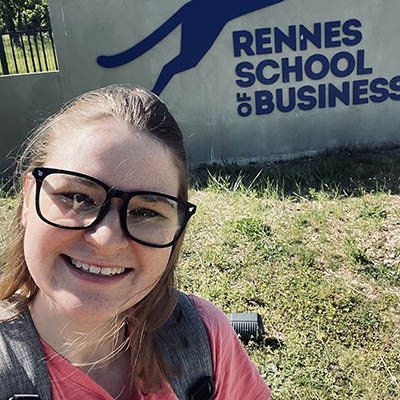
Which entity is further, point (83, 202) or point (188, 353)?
point (188, 353)

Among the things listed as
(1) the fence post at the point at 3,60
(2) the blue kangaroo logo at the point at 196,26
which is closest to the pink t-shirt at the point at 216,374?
(2) the blue kangaroo logo at the point at 196,26

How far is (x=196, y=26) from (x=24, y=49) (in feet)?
7.12

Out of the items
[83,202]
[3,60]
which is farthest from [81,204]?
[3,60]

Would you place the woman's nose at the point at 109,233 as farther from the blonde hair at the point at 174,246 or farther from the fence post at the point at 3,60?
the fence post at the point at 3,60

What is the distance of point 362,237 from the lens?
422 centimetres

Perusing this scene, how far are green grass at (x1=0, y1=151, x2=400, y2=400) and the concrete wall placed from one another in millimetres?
1402

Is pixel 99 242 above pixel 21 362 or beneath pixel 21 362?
above

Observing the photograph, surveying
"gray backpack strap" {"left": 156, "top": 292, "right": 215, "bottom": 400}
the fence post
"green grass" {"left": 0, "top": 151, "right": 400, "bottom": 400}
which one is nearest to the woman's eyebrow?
"gray backpack strap" {"left": 156, "top": 292, "right": 215, "bottom": 400}

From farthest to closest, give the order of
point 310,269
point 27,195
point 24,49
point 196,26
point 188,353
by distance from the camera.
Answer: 1. point 24,49
2. point 196,26
3. point 310,269
4. point 188,353
5. point 27,195

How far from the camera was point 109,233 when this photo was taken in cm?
106

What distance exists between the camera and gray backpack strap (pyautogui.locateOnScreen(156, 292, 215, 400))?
1.26 meters

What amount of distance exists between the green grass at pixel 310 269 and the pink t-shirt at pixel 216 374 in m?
1.51

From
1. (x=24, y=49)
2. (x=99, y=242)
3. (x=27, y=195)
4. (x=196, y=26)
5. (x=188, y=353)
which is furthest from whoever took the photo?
(x=24, y=49)

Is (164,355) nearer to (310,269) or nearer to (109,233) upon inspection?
(109,233)
